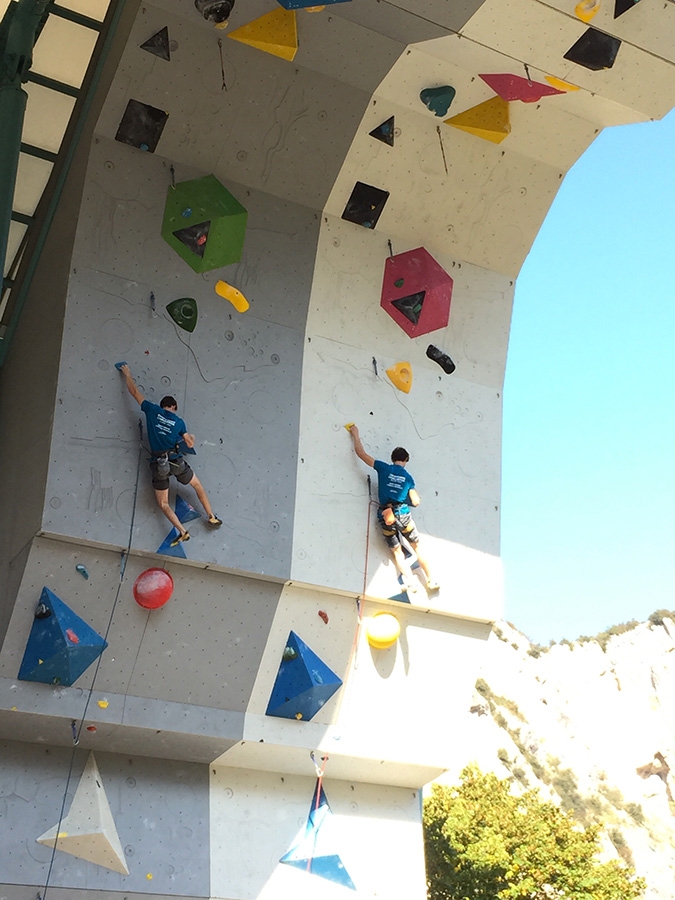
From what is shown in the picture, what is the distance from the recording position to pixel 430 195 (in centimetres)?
707

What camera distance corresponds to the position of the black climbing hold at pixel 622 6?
5914 mm

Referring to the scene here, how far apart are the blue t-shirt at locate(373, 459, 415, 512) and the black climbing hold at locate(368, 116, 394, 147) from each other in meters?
2.21

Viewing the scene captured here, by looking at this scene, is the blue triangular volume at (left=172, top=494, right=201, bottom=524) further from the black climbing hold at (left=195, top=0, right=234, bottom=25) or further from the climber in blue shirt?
the black climbing hold at (left=195, top=0, right=234, bottom=25)

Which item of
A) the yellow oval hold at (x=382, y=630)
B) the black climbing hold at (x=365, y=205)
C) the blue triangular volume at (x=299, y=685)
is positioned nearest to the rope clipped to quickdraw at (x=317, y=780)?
the blue triangular volume at (x=299, y=685)

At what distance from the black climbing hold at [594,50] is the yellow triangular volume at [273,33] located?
175 cm

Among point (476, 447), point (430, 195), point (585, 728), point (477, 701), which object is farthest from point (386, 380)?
point (585, 728)

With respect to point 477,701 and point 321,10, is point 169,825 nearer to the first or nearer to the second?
point 321,10

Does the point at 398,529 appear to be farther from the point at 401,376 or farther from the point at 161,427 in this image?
the point at 161,427

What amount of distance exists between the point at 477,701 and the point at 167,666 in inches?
1088

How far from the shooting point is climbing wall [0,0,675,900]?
5902 mm

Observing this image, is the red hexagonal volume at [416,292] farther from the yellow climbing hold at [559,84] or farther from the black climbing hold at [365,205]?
the yellow climbing hold at [559,84]

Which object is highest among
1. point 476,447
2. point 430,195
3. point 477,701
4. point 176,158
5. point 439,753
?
point 477,701

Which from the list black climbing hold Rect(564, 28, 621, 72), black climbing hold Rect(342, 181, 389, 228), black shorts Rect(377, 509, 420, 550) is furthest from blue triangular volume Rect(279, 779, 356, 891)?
black climbing hold Rect(564, 28, 621, 72)

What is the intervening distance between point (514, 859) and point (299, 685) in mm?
10429
